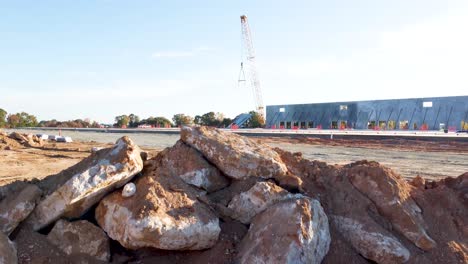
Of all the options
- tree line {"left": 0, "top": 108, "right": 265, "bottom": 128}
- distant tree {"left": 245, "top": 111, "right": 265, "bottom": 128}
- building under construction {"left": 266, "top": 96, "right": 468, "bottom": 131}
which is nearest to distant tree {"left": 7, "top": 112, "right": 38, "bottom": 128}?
tree line {"left": 0, "top": 108, "right": 265, "bottom": 128}

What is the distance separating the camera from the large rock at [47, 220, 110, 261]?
4.41 metres

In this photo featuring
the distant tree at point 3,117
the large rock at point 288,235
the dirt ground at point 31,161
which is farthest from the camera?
the distant tree at point 3,117

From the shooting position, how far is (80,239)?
4473 mm

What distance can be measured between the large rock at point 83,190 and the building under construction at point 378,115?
150 feet

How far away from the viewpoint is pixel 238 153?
5.58 metres

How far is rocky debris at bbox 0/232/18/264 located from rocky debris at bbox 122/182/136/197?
1310mm

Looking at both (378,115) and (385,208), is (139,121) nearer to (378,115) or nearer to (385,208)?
(378,115)

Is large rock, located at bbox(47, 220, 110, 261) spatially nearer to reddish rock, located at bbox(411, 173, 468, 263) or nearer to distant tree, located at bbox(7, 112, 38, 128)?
reddish rock, located at bbox(411, 173, 468, 263)

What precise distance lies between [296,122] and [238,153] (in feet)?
170

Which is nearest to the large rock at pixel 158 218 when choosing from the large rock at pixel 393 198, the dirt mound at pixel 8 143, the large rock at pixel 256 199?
the large rock at pixel 256 199

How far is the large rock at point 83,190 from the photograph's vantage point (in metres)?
4.49

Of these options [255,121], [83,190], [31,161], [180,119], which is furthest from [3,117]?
[83,190]

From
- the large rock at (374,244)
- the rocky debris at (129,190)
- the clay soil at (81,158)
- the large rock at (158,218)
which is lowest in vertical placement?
the clay soil at (81,158)

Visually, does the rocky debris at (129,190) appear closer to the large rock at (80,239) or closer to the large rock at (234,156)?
the large rock at (80,239)
